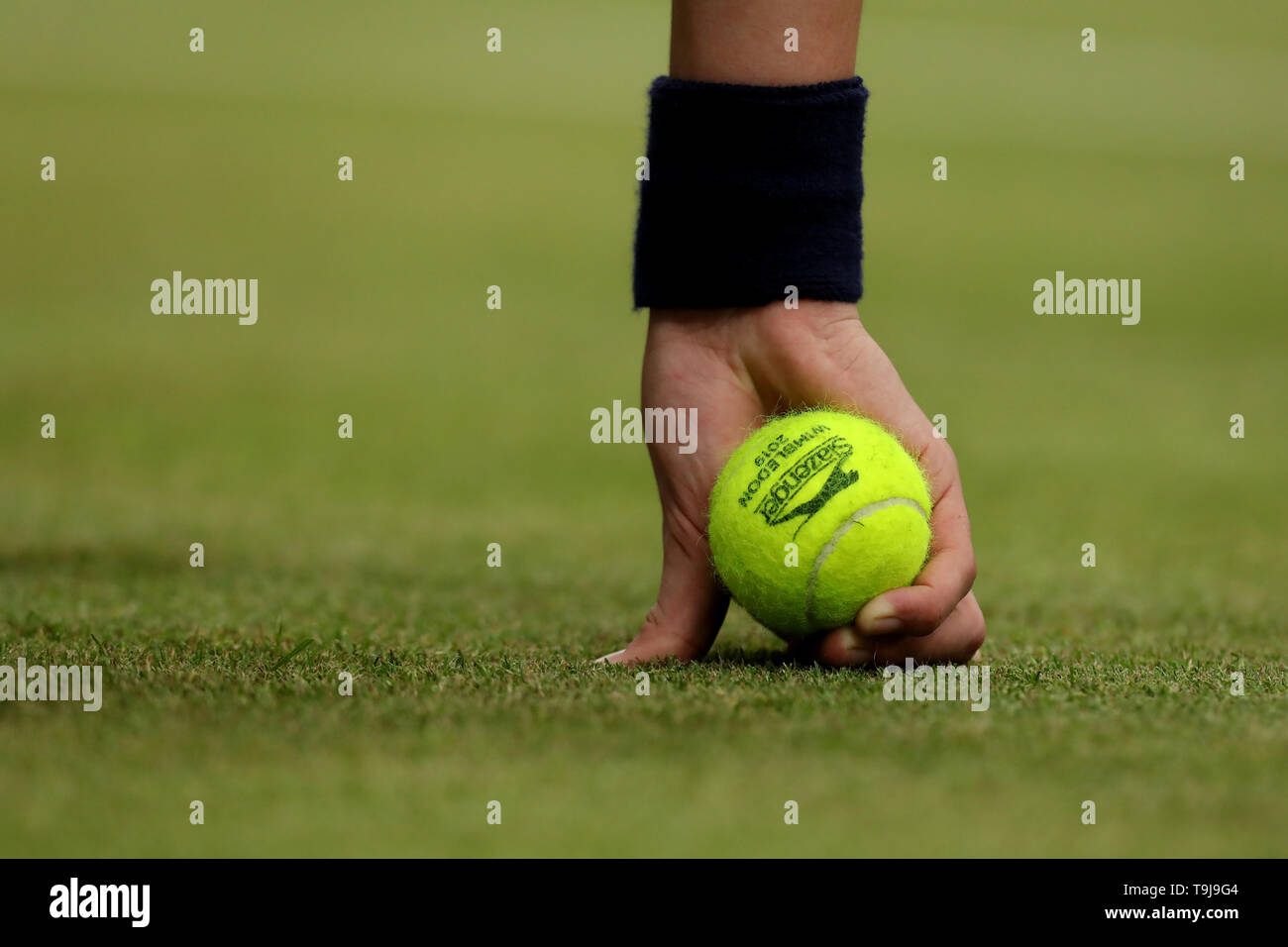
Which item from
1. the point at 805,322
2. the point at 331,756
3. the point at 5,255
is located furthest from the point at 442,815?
the point at 5,255

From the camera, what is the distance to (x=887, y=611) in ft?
7.06

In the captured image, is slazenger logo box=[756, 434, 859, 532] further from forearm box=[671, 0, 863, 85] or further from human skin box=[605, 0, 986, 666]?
forearm box=[671, 0, 863, 85]

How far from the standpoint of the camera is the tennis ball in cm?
216

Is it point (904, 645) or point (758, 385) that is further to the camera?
point (758, 385)

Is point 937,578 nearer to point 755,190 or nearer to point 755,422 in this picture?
point 755,422

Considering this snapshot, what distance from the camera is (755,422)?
2.48m

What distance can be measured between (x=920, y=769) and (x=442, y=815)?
1.83 feet

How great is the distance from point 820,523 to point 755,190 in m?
0.58

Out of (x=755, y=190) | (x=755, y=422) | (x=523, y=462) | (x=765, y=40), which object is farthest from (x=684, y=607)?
(x=523, y=462)
